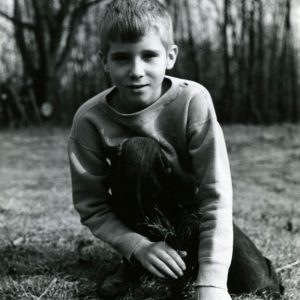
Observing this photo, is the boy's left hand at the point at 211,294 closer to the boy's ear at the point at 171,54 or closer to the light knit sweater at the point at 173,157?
the light knit sweater at the point at 173,157

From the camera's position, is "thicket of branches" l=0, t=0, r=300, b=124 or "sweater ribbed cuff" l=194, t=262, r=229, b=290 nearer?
"sweater ribbed cuff" l=194, t=262, r=229, b=290

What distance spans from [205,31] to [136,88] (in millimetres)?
8765

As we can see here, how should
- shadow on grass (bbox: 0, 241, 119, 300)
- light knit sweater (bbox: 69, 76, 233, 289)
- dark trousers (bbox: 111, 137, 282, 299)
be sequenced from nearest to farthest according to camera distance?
light knit sweater (bbox: 69, 76, 233, 289) < dark trousers (bbox: 111, 137, 282, 299) < shadow on grass (bbox: 0, 241, 119, 300)

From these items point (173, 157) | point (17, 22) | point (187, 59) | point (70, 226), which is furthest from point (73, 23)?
point (173, 157)

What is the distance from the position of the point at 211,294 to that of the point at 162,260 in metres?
0.21

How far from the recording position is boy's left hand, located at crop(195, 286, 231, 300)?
1.64 meters

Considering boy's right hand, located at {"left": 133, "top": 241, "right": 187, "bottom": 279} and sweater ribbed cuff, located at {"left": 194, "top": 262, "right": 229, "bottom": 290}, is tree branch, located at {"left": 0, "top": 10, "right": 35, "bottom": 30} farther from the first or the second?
sweater ribbed cuff, located at {"left": 194, "top": 262, "right": 229, "bottom": 290}

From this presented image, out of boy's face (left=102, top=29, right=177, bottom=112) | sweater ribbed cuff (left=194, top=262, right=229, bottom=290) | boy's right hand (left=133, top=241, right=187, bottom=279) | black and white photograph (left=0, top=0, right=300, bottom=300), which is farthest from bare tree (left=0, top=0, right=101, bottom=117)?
sweater ribbed cuff (left=194, top=262, right=229, bottom=290)

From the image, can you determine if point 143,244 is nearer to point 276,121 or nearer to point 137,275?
point 137,275

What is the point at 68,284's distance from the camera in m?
2.06

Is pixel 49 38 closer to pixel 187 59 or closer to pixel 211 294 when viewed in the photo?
pixel 187 59

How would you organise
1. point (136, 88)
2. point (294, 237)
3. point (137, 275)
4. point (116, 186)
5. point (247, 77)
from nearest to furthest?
1. point (136, 88)
2. point (116, 186)
3. point (137, 275)
4. point (294, 237)
5. point (247, 77)

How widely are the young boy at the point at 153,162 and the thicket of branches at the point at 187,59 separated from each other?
25.3 feet

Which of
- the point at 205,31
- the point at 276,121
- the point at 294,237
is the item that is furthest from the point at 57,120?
the point at 294,237
